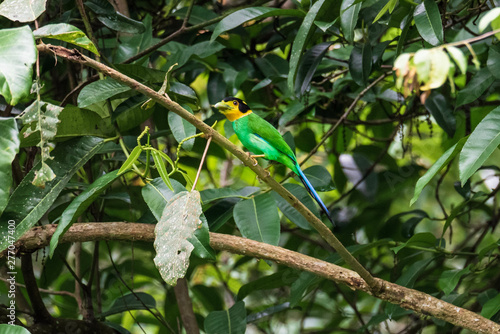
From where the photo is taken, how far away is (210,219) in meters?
2.84

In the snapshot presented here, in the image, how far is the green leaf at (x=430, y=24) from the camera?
225cm

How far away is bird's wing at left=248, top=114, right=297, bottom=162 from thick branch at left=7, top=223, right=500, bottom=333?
2.38 ft

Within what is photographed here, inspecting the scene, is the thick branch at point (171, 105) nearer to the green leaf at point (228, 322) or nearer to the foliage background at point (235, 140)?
the foliage background at point (235, 140)

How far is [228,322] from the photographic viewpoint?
2.95m

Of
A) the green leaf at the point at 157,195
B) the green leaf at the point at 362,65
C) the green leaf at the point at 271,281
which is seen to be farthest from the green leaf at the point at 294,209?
the green leaf at the point at 157,195

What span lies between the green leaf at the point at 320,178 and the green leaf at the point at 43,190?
1.16m

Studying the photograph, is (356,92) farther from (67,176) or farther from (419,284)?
(67,176)

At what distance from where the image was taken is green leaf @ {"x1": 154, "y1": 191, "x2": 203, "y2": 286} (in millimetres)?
1599

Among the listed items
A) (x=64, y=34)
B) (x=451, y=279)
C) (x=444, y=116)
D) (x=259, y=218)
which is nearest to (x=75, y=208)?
(x=64, y=34)

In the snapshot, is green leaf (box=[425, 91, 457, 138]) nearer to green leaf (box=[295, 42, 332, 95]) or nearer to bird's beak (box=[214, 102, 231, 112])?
green leaf (box=[295, 42, 332, 95])

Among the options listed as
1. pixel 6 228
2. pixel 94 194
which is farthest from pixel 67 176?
pixel 6 228

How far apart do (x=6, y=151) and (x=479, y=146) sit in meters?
1.49

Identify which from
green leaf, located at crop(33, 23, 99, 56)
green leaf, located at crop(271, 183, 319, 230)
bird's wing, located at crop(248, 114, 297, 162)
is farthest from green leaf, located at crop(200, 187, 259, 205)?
green leaf, located at crop(33, 23, 99, 56)

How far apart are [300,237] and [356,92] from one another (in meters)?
1.13
